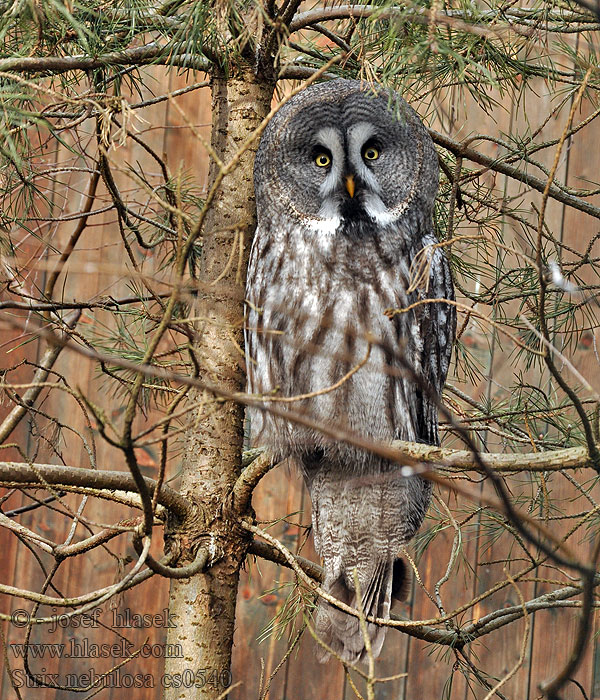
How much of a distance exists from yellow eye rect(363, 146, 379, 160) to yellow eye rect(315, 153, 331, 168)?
3.2 inches

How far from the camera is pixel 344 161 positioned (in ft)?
5.80

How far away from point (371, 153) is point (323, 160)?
11cm

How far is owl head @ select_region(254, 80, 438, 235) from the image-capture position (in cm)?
176

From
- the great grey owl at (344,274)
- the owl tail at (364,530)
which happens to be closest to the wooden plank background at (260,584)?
the owl tail at (364,530)

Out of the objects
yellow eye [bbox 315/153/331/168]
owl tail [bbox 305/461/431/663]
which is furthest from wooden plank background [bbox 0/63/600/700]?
yellow eye [bbox 315/153/331/168]

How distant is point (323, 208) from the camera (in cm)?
180

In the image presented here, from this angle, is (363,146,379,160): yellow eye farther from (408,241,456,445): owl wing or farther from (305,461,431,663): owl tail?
(305,461,431,663): owl tail

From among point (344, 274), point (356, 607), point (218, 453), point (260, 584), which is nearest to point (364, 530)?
point (356, 607)

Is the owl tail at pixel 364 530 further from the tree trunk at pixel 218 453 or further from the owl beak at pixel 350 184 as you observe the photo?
the owl beak at pixel 350 184

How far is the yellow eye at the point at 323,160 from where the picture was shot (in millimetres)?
1803

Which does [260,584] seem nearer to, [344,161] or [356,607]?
[356,607]

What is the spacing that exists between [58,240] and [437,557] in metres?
1.53

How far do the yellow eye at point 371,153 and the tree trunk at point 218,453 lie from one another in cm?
23

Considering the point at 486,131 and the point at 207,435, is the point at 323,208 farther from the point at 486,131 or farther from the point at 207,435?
the point at 486,131
